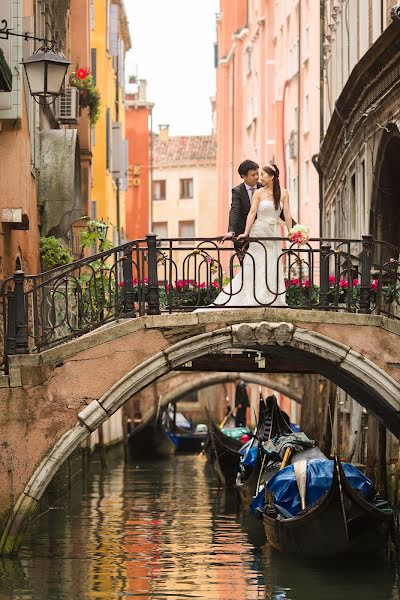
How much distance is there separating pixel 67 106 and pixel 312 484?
731cm

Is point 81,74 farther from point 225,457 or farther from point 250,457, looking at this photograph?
point 225,457

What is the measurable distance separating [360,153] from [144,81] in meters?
39.0

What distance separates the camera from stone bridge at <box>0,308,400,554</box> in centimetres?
1425

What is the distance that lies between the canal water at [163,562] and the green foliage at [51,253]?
305 cm

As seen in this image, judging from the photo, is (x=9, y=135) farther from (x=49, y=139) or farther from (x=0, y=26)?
(x=49, y=139)

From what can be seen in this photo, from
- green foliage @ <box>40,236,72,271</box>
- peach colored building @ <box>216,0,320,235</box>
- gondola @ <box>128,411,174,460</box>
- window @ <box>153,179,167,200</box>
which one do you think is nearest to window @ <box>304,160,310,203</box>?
peach colored building @ <box>216,0,320,235</box>

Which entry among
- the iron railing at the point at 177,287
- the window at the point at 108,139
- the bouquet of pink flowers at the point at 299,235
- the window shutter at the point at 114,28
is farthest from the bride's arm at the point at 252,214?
the window shutter at the point at 114,28

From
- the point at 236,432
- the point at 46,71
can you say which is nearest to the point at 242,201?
the point at 46,71

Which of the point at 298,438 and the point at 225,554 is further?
the point at 298,438

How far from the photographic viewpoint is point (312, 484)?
631 inches

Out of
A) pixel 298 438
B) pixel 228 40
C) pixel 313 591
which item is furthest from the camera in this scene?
pixel 228 40

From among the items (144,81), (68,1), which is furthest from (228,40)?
(68,1)

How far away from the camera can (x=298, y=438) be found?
772 inches

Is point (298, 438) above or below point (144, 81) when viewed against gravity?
below
